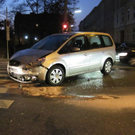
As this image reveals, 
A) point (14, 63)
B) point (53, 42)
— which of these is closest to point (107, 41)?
point (53, 42)

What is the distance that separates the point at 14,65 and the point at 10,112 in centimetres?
224

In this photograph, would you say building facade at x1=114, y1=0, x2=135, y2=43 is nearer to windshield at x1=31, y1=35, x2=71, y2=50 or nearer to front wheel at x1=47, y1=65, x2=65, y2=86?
windshield at x1=31, y1=35, x2=71, y2=50

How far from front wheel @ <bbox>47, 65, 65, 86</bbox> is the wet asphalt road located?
21 centimetres

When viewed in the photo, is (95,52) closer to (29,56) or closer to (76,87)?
(76,87)

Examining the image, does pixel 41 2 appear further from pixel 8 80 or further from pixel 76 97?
pixel 76 97

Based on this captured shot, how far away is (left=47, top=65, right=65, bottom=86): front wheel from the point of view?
5.66 metres

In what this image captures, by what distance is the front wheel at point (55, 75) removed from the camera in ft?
18.6

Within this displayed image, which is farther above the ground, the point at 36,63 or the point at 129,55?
the point at 129,55

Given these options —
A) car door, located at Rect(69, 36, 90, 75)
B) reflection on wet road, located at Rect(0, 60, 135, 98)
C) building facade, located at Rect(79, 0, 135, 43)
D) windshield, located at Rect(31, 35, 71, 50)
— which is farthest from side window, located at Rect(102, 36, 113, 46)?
building facade, located at Rect(79, 0, 135, 43)

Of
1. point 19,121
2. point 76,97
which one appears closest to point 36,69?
point 76,97

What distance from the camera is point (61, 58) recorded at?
586 cm

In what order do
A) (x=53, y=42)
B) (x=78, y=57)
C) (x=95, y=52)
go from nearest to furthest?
(x=78, y=57)
(x=53, y=42)
(x=95, y=52)

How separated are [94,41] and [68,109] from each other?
147 inches

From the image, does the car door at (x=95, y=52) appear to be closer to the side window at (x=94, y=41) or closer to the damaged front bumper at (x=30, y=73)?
the side window at (x=94, y=41)
